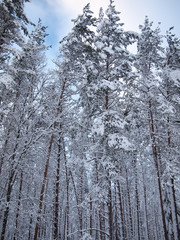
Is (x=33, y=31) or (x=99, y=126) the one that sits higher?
(x=33, y=31)

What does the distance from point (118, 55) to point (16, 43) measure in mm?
5930

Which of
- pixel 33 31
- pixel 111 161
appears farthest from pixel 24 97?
pixel 33 31

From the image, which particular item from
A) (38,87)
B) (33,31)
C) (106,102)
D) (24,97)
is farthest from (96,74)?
(33,31)

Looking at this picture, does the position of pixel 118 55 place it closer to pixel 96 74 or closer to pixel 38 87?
pixel 96 74

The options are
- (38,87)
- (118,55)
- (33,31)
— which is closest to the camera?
(38,87)

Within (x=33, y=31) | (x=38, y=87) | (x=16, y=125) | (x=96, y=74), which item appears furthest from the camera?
(x=33, y=31)

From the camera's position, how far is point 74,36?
→ 361 inches

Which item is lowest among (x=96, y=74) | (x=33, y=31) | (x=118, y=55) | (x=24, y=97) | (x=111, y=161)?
(x=111, y=161)

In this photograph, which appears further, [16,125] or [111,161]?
[111,161]

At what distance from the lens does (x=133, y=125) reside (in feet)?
30.9

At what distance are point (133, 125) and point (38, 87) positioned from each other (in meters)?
5.73

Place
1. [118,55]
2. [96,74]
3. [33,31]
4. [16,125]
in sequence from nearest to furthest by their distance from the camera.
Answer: [16,125] < [96,74] < [118,55] < [33,31]

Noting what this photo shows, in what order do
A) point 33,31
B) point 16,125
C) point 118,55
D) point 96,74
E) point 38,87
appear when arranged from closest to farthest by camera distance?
1. point 16,125
2. point 38,87
3. point 96,74
4. point 118,55
5. point 33,31

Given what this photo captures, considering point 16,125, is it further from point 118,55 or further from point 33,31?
point 33,31
